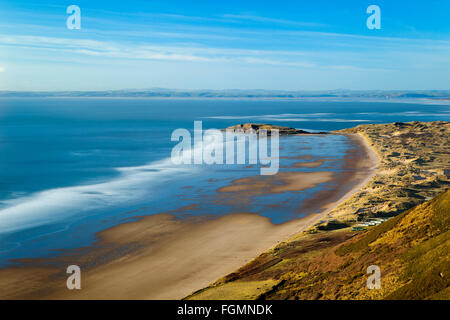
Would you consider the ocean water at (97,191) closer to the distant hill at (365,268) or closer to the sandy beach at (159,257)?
the sandy beach at (159,257)

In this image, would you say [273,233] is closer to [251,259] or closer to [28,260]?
[251,259]

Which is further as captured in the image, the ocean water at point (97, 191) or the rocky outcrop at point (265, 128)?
the rocky outcrop at point (265, 128)

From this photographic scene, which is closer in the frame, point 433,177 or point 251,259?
point 251,259

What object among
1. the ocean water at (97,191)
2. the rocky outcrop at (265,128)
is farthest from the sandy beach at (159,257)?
the rocky outcrop at (265,128)

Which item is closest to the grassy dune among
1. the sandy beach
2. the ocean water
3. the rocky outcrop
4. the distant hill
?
the distant hill

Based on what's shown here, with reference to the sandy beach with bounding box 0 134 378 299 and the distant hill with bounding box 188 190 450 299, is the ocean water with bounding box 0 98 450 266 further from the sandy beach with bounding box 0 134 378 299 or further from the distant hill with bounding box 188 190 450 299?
the distant hill with bounding box 188 190 450 299

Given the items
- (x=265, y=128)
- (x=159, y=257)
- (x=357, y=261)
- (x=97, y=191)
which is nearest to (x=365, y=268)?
(x=357, y=261)
